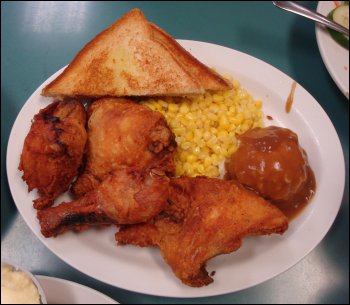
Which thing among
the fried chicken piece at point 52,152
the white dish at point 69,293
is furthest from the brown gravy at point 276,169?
the white dish at point 69,293

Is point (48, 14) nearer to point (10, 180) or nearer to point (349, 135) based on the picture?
point (10, 180)

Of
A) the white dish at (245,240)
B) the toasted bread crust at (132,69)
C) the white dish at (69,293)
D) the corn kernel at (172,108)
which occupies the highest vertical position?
the toasted bread crust at (132,69)

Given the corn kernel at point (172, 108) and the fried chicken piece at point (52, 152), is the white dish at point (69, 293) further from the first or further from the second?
the corn kernel at point (172, 108)

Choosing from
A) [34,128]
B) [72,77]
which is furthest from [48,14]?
[34,128]

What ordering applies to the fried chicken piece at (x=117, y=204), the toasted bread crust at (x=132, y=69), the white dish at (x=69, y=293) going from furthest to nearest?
1. the toasted bread crust at (x=132, y=69)
2. the white dish at (x=69, y=293)
3. the fried chicken piece at (x=117, y=204)

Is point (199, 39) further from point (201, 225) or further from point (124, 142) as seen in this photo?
point (201, 225)

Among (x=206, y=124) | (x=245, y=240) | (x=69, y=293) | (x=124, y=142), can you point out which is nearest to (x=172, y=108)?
(x=206, y=124)

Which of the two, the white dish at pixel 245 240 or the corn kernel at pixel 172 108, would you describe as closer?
the white dish at pixel 245 240
